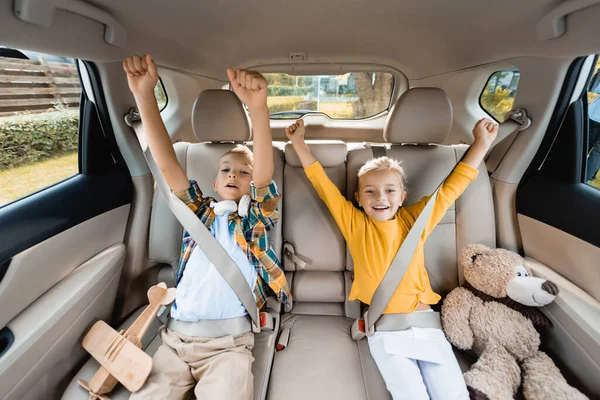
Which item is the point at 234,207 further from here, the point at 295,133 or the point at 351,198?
the point at 351,198

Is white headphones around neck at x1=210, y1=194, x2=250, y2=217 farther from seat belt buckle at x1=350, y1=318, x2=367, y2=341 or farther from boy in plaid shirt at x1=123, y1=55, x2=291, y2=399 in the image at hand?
seat belt buckle at x1=350, y1=318, x2=367, y2=341

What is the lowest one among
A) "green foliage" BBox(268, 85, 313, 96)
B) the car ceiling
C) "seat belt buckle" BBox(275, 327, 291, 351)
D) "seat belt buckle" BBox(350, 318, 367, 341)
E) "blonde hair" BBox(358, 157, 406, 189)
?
"seat belt buckle" BBox(275, 327, 291, 351)

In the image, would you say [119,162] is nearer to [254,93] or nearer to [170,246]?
[170,246]

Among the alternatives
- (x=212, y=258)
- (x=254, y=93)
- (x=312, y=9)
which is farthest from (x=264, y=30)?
(x=212, y=258)

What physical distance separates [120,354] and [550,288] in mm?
1787

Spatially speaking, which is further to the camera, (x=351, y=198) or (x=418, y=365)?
(x=351, y=198)

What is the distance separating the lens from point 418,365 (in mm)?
1306

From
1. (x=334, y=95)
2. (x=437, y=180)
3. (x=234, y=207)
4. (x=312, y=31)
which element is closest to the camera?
(x=234, y=207)

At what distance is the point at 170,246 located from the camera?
5.79ft

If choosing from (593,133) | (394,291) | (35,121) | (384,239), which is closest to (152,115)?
(35,121)

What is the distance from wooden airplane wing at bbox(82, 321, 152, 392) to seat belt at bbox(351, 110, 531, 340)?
0.96 m

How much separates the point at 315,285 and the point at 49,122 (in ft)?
5.11

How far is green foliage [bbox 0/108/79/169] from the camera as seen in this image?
4.08ft

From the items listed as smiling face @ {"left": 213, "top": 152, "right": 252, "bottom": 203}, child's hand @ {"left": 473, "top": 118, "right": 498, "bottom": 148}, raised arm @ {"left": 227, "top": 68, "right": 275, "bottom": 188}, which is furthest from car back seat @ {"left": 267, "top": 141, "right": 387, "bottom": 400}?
child's hand @ {"left": 473, "top": 118, "right": 498, "bottom": 148}
